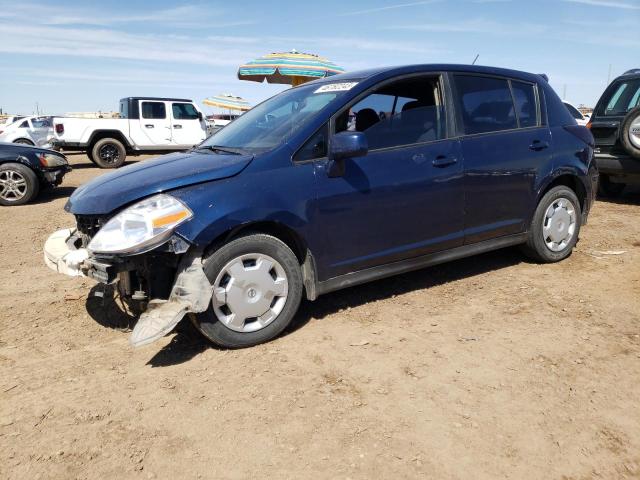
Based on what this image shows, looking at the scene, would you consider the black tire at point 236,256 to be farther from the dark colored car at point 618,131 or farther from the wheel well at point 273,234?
the dark colored car at point 618,131

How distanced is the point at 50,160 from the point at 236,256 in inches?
289

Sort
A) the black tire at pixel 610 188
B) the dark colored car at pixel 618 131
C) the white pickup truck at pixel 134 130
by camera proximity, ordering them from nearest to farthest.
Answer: the dark colored car at pixel 618 131, the black tire at pixel 610 188, the white pickup truck at pixel 134 130

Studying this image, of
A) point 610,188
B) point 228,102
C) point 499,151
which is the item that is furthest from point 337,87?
point 228,102

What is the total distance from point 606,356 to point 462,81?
2.31 m

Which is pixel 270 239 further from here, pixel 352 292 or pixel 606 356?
pixel 606 356

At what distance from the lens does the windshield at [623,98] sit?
7.52 meters

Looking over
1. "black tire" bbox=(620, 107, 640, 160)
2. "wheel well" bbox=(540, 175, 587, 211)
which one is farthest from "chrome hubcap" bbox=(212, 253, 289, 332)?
"black tire" bbox=(620, 107, 640, 160)

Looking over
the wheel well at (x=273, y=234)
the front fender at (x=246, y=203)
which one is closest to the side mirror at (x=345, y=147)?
the front fender at (x=246, y=203)

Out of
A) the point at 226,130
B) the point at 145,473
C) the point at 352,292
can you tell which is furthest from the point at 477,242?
the point at 145,473

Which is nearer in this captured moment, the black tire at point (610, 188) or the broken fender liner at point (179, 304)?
the broken fender liner at point (179, 304)

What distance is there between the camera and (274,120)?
3.85 metres

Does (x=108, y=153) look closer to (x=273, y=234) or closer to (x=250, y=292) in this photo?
(x=273, y=234)

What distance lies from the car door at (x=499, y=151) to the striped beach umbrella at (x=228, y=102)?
2805 centimetres

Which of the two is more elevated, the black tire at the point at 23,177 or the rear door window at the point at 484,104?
the rear door window at the point at 484,104
